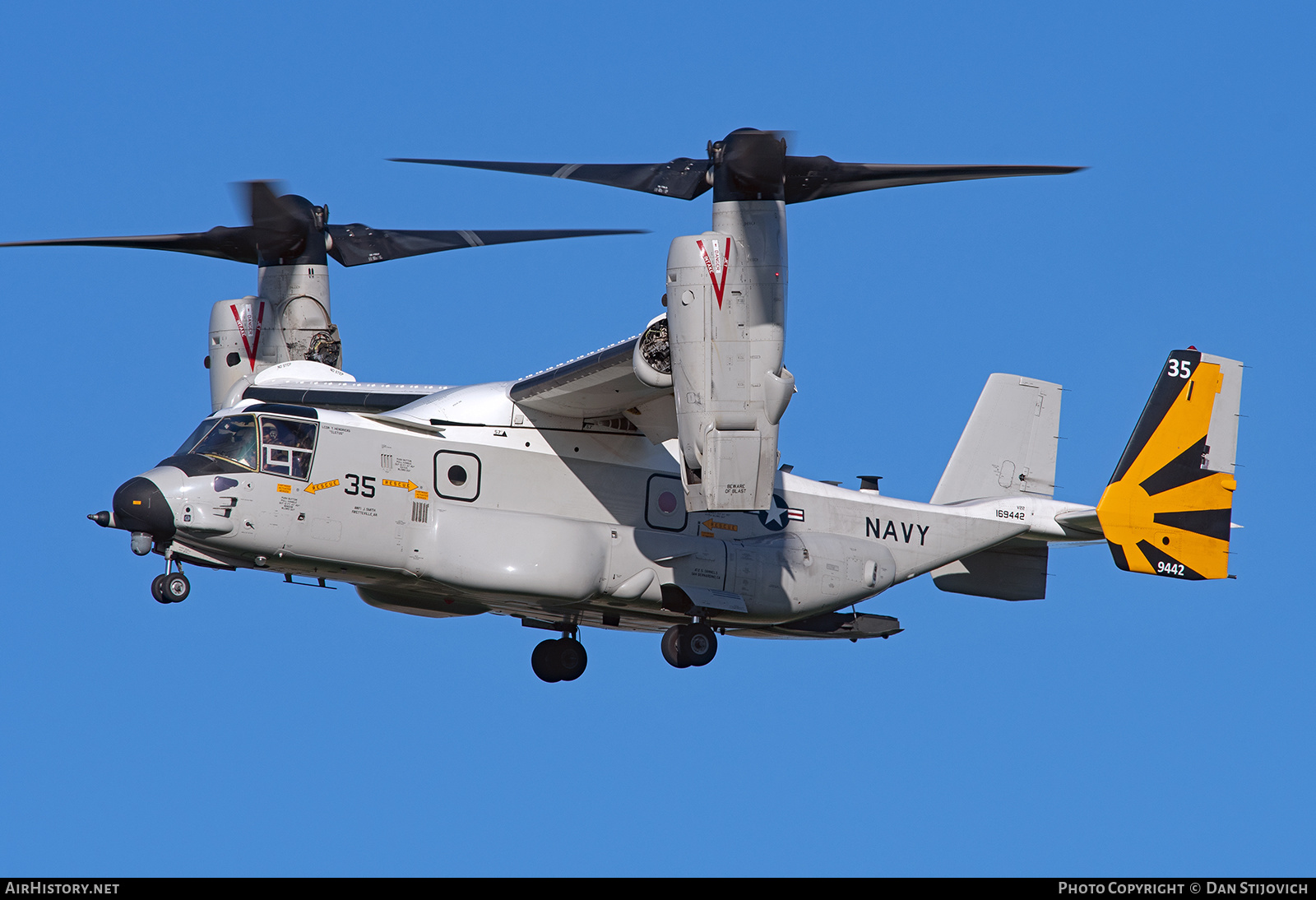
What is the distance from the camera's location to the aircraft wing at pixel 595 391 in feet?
52.0

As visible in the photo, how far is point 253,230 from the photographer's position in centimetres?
2056

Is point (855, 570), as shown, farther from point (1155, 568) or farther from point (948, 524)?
point (1155, 568)

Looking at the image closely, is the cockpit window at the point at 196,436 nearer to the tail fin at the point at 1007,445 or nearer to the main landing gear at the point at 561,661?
the main landing gear at the point at 561,661

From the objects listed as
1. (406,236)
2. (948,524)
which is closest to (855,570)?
(948,524)

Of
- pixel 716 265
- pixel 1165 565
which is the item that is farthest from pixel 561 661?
pixel 1165 565

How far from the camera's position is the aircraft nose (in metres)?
14.9

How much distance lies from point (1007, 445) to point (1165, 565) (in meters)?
2.77

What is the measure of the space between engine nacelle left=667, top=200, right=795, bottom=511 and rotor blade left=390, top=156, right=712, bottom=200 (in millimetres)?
508

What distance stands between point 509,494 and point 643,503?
154 centimetres

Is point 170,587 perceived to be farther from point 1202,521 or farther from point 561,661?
point 1202,521

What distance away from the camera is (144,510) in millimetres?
14875

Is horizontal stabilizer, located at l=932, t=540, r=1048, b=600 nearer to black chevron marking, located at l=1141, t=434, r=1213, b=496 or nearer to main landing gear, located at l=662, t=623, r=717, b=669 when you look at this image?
black chevron marking, located at l=1141, t=434, r=1213, b=496

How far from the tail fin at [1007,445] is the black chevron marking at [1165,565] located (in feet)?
6.82

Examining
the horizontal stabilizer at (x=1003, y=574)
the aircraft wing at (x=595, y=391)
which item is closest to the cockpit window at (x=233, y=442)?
the aircraft wing at (x=595, y=391)
